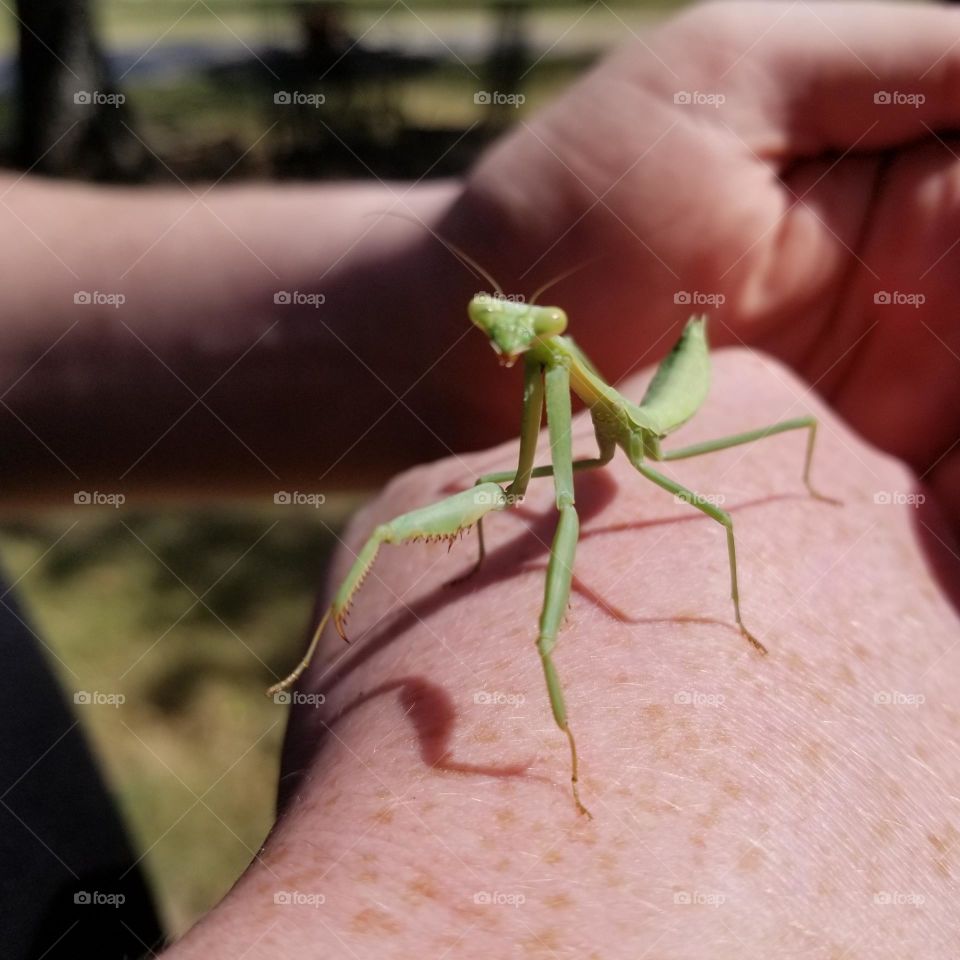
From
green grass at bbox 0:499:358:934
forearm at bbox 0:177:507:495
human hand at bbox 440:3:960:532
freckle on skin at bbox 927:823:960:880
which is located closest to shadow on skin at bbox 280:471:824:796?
freckle on skin at bbox 927:823:960:880

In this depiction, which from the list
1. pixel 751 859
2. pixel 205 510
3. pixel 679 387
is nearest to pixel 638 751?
pixel 751 859

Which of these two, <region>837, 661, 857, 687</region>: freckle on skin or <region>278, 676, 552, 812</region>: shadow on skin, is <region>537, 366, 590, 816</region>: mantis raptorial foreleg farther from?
<region>837, 661, 857, 687</region>: freckle on skin

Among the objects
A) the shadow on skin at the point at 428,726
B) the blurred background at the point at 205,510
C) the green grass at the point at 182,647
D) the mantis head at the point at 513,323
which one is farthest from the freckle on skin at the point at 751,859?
the green grass at the point at 182,647

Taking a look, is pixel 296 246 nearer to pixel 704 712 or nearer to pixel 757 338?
pixel 757 338

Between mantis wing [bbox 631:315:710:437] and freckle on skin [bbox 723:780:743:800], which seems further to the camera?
mantis wing [bbox 631:315:710:437]

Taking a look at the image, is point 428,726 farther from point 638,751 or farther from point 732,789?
point 732,789

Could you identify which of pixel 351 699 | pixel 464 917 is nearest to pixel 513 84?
pixel 351 699

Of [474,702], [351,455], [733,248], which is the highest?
[733,248]
